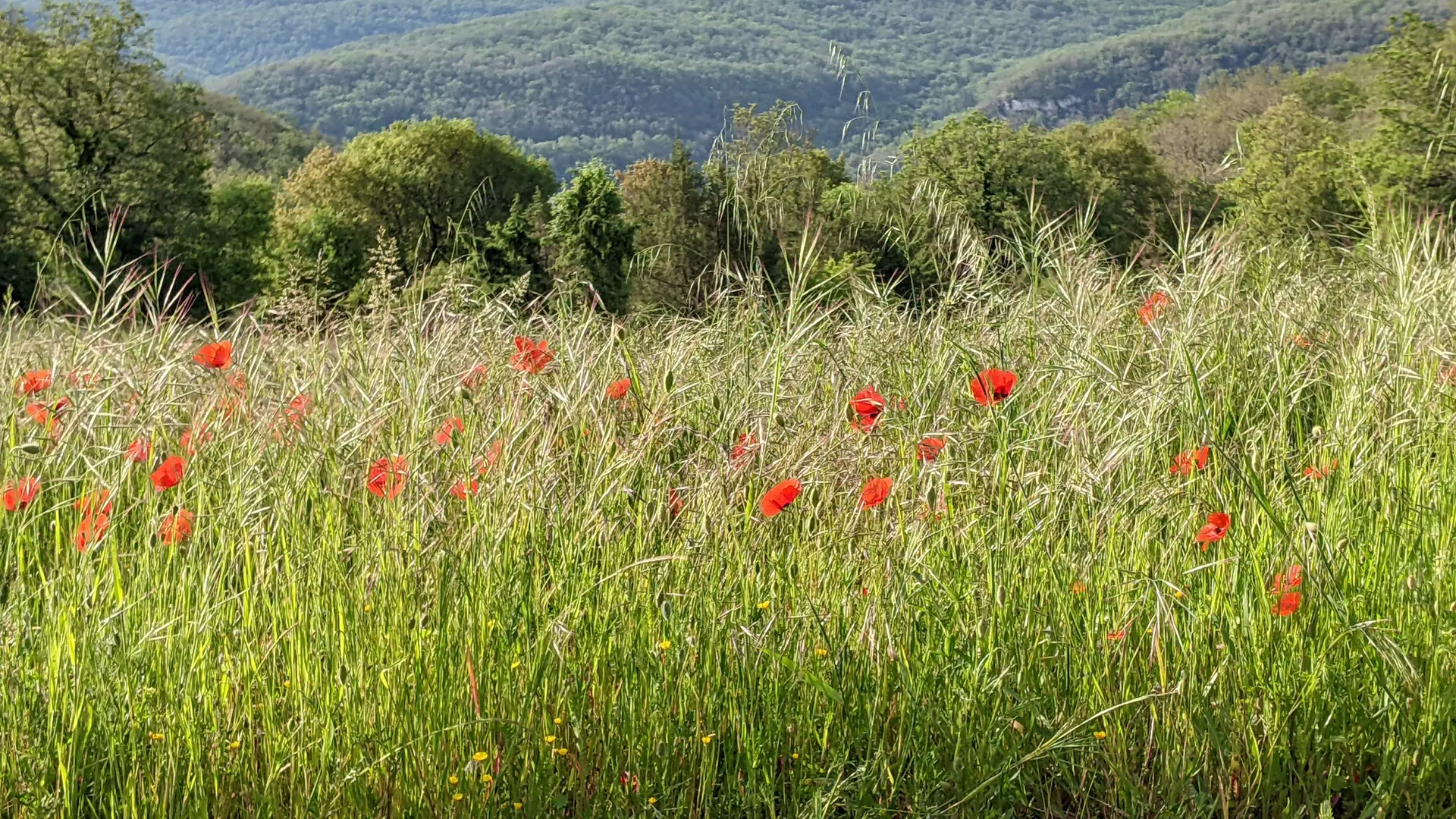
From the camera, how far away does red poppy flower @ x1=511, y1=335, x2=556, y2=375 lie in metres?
2.64

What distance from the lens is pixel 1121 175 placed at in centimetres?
3120

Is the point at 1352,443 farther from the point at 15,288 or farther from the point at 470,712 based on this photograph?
the point at 15,288

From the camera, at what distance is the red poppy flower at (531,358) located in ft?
8.67

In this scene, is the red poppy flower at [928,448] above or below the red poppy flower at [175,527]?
below

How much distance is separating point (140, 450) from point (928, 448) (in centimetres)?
144

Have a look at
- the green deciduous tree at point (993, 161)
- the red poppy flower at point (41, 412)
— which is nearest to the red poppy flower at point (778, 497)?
the red poppy flower at point (41, 412)

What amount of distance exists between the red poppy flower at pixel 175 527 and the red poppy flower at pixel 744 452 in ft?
3.01

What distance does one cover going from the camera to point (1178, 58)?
101 metres

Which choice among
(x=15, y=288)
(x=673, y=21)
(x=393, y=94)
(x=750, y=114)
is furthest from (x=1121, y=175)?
(x=673, y=21)

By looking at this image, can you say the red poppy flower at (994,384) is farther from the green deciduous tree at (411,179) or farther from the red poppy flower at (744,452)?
the green deciduous tree at (411,179)

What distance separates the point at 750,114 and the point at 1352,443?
2279 mm

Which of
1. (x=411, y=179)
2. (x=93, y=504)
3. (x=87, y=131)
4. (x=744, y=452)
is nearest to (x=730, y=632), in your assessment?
(x=744, y=452)

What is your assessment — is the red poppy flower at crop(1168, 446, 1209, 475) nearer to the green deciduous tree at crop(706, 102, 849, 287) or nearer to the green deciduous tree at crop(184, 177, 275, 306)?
the green deciduous tree at crop(706, 102, 849, 287)

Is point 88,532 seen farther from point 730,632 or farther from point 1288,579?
point 1288,579
